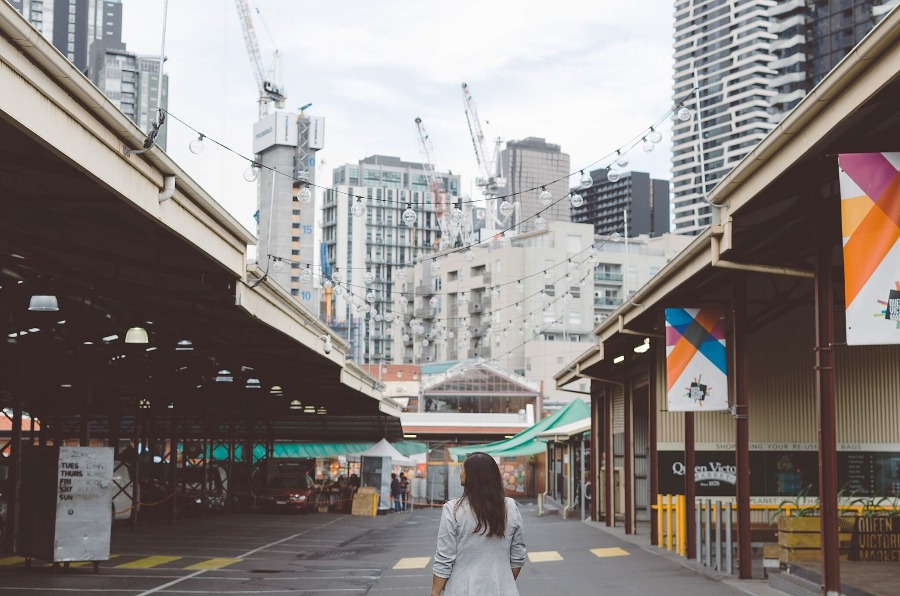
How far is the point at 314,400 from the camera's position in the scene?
49.2m

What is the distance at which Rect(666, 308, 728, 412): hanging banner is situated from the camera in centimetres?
1941

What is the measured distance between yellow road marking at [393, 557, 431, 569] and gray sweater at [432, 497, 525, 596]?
50.6 ft

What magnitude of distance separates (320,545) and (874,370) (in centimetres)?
1398

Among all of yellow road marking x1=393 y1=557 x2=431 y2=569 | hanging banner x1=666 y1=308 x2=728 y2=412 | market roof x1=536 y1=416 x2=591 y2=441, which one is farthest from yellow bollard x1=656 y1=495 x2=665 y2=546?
market roof x1=536 y1=416 x2=591 y2=441

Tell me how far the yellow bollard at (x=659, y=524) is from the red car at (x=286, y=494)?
24.3 m

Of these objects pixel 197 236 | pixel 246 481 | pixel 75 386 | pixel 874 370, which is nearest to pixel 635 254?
pixel 246 481

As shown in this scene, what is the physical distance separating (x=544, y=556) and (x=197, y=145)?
40.6 feet

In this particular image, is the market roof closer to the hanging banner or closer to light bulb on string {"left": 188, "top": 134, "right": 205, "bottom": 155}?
the hanging banner

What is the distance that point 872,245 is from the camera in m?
10.6

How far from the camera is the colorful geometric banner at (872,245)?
10461mm

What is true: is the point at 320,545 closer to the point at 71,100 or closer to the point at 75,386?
the point at 75,386

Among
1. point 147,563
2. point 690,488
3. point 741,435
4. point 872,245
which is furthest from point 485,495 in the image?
point 147,563

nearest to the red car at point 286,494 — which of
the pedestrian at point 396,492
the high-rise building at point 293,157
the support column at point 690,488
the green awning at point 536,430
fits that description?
the pedestrian at point 396,492

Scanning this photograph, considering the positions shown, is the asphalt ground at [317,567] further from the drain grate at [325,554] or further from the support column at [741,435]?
the support column at [741,435]
